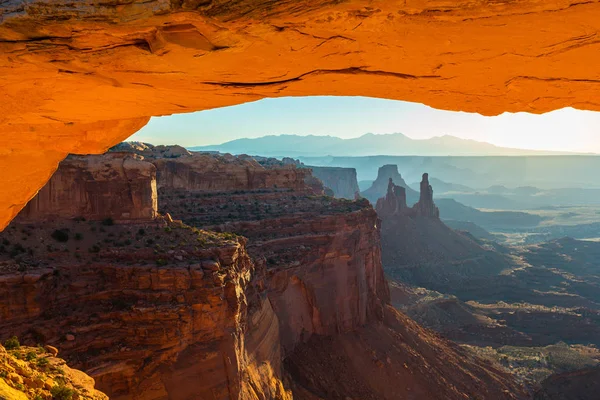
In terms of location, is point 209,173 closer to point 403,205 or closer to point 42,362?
point 42,362

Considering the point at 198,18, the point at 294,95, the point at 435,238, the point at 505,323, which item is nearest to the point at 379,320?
the point at 505,323

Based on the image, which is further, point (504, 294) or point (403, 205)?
point (403, 205)

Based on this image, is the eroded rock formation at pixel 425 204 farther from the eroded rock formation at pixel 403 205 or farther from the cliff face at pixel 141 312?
the cliff face at pixel 141 312

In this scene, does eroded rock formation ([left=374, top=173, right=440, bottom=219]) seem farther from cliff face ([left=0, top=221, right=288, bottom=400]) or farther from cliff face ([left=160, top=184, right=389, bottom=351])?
cliff face ([left=0, top=221, right=288, bottom=400])

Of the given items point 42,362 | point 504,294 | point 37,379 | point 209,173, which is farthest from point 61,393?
point 504,294

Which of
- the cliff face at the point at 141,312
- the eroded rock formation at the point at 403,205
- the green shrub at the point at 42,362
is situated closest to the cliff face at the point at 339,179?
the eroded rock formation at the point at 403,205

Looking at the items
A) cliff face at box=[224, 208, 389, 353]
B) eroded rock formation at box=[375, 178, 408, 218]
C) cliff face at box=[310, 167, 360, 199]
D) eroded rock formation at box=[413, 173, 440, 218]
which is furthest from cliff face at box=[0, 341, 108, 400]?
cliff face at box=[310, 167, 360, 199]

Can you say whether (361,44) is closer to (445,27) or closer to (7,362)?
(445,27)

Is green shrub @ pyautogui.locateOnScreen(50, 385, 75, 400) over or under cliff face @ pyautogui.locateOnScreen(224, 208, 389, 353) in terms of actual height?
over
